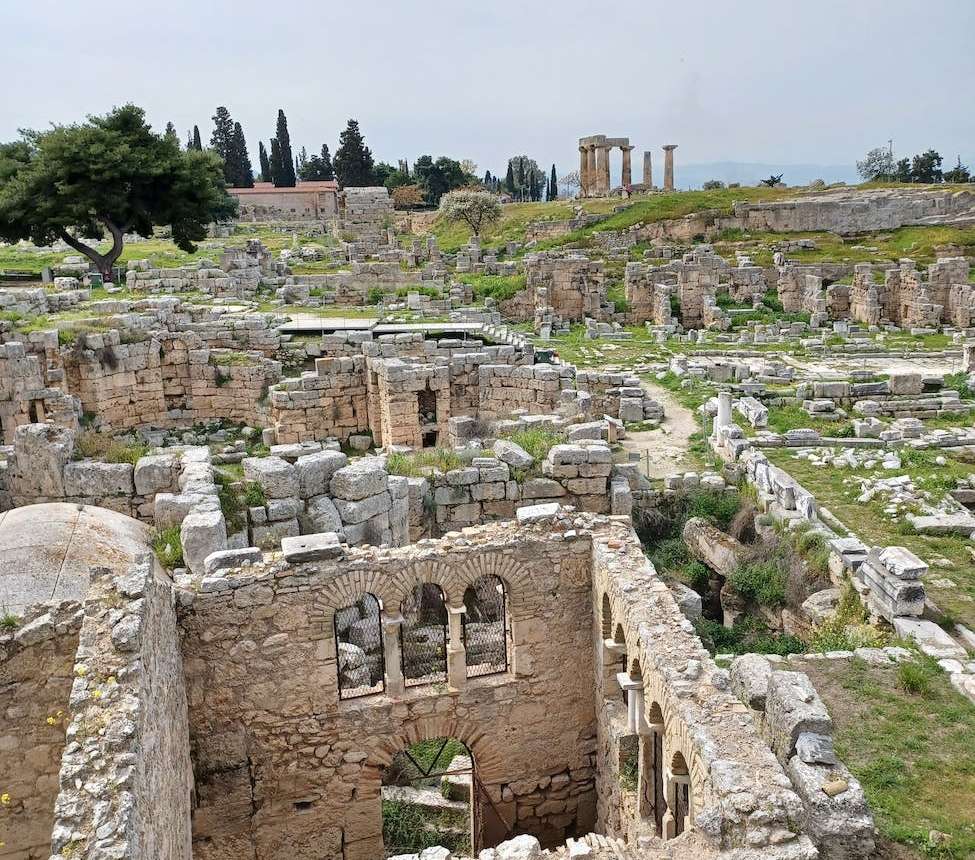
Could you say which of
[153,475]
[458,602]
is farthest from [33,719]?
[458,602]

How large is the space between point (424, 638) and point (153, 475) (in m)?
3.75

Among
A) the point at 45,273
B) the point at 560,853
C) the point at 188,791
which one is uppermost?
the point at 45,273

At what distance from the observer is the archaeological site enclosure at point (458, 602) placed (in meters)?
6.67

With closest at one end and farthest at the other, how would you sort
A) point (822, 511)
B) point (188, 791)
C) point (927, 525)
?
1. point (188, 791)
2. point (927, 525)
3. point (822, 511)

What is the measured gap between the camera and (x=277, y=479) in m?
10.6

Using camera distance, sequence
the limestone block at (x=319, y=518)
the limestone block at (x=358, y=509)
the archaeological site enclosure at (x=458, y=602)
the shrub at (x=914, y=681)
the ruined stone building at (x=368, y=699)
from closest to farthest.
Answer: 1. the ruined stone building at (x=368, y=699)
2. the archaeological site enclosure at (x=458, y=602)
3. the shrub at (x=914, y=681)
4. the limestone block at (x=319, y=518)
5. the limestone block at (x=358, y=509)

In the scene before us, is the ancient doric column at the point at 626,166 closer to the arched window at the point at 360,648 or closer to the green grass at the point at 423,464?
the green grass at the point at 423,464

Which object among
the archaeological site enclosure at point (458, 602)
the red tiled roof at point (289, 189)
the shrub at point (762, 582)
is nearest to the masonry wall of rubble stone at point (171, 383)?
the archaeological site enclosure at point (458, 602)

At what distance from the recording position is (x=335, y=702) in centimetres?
913

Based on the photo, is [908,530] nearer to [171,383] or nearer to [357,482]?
[357,482]

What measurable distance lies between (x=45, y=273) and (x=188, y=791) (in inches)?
1107

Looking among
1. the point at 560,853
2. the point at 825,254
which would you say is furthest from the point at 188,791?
the point at 825,254

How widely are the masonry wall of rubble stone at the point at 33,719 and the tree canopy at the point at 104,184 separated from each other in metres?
27.8

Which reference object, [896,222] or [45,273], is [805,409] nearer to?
[45,273]
